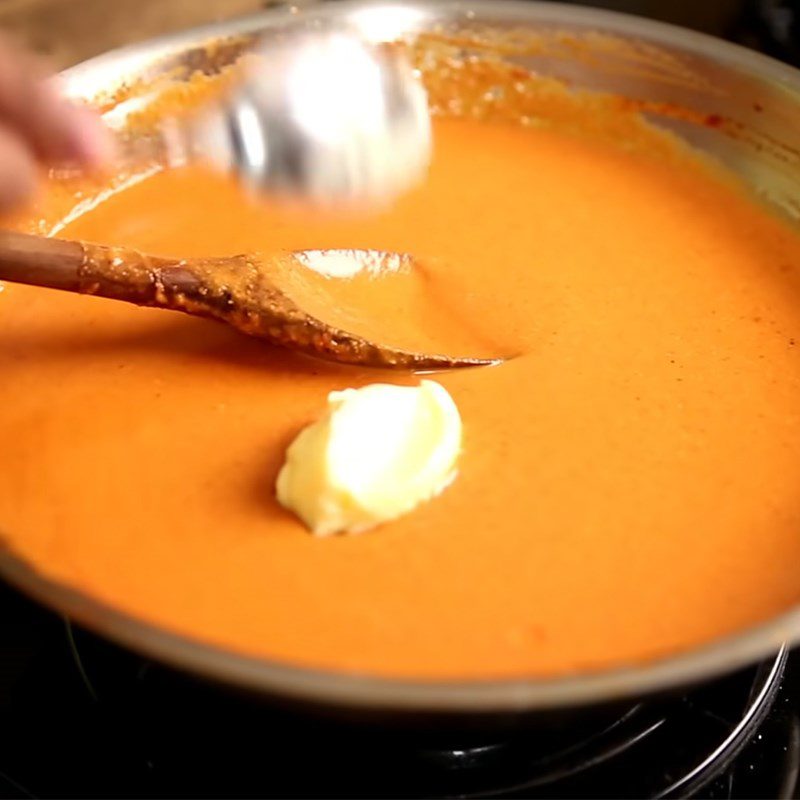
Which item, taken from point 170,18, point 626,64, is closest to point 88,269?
point 626,64

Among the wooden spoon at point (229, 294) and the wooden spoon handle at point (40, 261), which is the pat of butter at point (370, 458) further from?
the wooden spoon handle at point (40, 261)

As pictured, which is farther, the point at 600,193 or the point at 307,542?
the point at 600,193

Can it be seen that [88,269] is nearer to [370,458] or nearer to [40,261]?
[40,261]

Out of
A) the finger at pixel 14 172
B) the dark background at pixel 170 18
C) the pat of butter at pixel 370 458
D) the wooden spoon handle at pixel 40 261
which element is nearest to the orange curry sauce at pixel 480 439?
the pat of butter at pixel 370 458

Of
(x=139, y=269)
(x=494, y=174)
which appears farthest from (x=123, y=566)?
(x=494, y=174)

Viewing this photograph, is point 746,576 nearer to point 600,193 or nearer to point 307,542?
point 307,542

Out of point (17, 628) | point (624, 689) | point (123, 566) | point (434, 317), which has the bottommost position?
point (17, 628)
